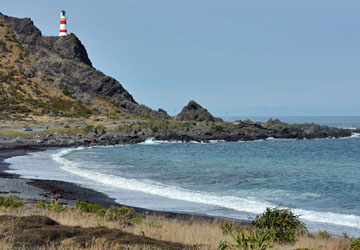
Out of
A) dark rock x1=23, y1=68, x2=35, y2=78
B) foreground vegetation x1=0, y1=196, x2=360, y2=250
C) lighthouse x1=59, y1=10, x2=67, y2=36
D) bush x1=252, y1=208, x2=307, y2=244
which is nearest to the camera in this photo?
foreground vegetation x1=0, y1=196, x2=360, y2=250

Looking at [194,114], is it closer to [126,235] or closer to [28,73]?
[28,73]

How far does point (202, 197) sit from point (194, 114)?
8659cm

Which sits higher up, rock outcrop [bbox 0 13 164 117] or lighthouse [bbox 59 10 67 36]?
lighthouse [bbox 59 10 67 36]

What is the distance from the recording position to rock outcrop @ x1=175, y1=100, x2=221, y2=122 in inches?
4355

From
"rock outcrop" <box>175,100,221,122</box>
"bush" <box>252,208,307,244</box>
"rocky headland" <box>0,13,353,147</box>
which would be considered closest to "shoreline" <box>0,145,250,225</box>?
"bush" <box>252,208,307,244</box>

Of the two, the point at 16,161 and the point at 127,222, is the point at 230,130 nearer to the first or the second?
the point at 16,161

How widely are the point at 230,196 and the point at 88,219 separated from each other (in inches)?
556

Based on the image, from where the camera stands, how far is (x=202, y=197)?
2511 cm

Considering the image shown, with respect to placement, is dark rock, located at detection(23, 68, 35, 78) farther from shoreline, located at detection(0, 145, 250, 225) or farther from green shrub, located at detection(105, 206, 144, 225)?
green shrub, located at detection(105, 206, 144, 225)

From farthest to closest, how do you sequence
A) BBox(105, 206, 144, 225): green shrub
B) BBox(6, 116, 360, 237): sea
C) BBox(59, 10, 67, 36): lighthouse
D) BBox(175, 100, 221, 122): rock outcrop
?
1. BBox(59, 10, 67, 36): lighthouse
2. BBox(175, 100, 221, 122): rock outcrop
3. BBox(6, 116, 360, 237): sea
4. BBox(105, 206, 144, 225): green shrub

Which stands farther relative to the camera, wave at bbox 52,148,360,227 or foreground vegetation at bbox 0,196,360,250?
wave at bbox 52,148,360,227

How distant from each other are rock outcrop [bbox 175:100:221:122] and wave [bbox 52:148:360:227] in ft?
247

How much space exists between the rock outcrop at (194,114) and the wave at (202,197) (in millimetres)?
75351

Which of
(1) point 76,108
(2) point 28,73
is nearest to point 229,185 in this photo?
(1) point 76,108
